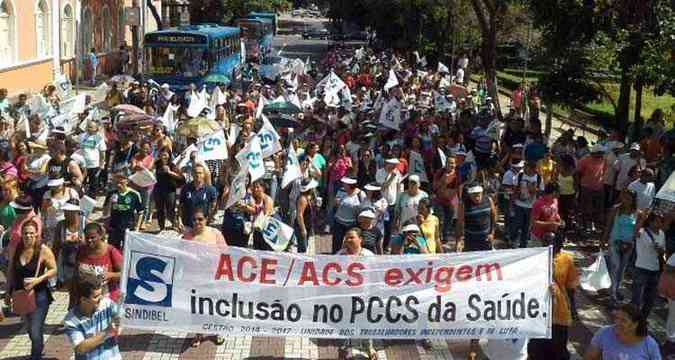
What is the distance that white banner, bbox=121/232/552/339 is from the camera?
7.91m

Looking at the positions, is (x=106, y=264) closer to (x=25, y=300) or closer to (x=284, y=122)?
(x=25, y=300)

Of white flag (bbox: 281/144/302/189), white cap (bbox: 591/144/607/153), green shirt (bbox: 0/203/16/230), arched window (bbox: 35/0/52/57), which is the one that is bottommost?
green shirt (bbox: 0/203/16/230)


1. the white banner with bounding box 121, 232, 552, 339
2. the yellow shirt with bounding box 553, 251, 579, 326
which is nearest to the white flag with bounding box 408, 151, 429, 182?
the white banner with bounding box 121, 232, 552, 339

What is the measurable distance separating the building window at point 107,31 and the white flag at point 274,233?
34.5 metres

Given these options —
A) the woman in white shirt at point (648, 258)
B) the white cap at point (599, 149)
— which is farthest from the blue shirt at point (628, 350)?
the white cap at point (599, 149)

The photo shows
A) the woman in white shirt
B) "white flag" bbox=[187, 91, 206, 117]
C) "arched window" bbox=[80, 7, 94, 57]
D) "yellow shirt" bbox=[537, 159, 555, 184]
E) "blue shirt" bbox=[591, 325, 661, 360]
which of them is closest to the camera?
"blue shirt" bbox=[591, 325, 661, 360]

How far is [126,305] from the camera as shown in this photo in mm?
7859

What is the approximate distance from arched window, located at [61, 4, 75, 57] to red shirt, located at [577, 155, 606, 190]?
2606 cm

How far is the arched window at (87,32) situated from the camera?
125 ft

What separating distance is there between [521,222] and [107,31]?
112 feet

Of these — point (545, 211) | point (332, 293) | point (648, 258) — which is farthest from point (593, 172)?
point (332, 293)

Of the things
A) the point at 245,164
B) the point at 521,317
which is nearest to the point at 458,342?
the point at 521,317

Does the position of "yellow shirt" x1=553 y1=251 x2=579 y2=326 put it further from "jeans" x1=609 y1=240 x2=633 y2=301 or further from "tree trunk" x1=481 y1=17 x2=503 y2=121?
"tree trunk" x1=481 y1=17 x2=503 y2=121

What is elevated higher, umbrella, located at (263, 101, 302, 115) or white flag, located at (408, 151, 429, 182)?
umbrella, located at (263, 101, 302, 115)
